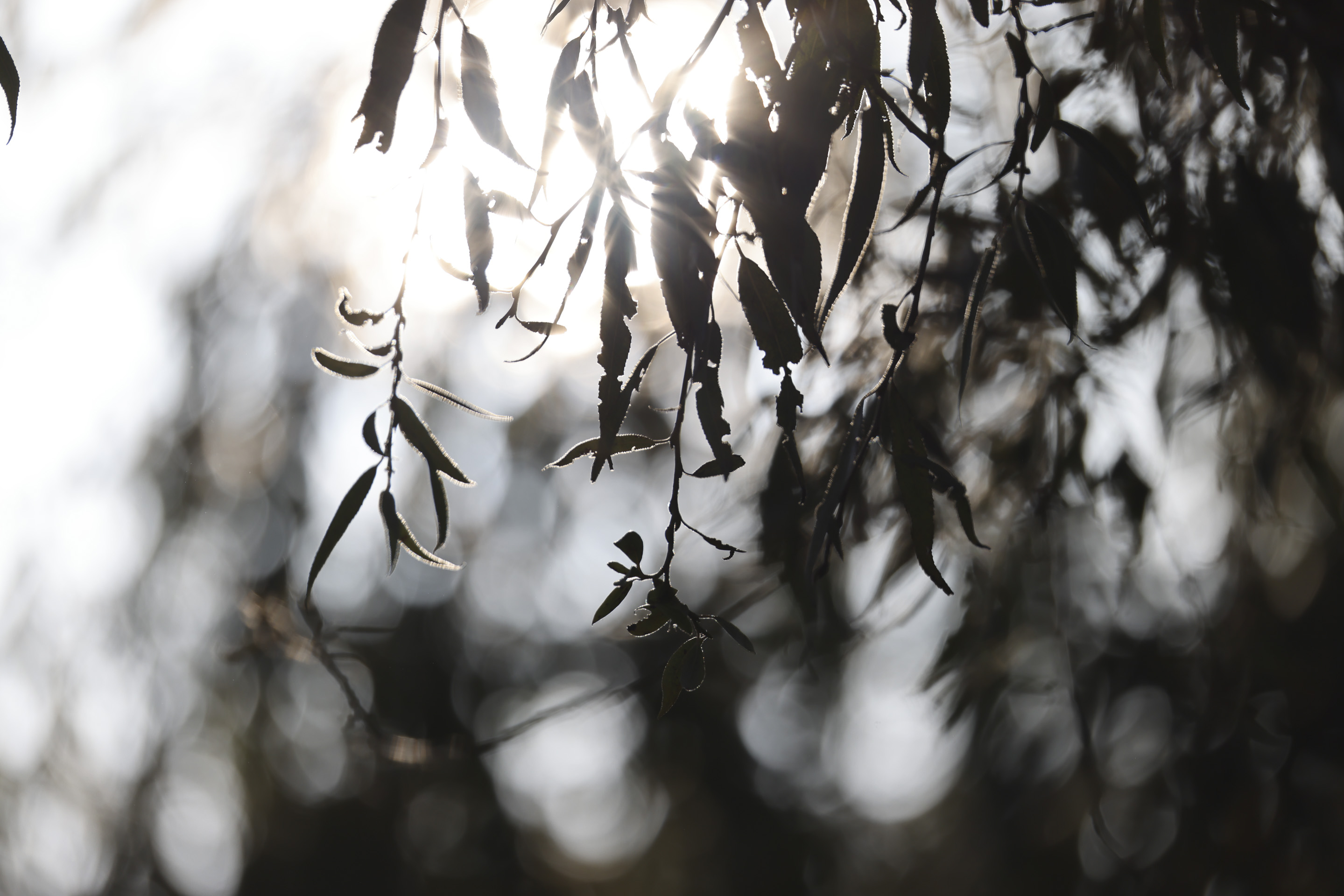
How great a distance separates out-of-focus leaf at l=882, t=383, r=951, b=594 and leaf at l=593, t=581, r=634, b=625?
0.18 m

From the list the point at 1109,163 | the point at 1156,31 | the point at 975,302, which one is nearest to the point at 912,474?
the point at 975,302

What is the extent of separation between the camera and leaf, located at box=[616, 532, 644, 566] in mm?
533

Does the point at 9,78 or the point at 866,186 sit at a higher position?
the point at 866,186

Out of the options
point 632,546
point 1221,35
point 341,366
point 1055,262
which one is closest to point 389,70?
point 341,366

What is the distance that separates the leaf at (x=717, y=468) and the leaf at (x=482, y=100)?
207 mm

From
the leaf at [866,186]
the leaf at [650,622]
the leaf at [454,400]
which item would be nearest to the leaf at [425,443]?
the leaf at [454,400]

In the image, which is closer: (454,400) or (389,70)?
(389,70)

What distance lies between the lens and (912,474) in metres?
0.56

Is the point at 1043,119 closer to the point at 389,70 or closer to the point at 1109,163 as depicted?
the point at 1109,163

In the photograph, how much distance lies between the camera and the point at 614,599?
0.57 metres

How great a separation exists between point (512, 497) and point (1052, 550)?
1863 millimetres

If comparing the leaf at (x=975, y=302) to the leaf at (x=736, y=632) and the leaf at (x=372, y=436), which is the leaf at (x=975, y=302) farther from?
the leaf at (x=372, y=436)

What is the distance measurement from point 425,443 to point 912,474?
32cm

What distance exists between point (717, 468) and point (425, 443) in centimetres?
20
